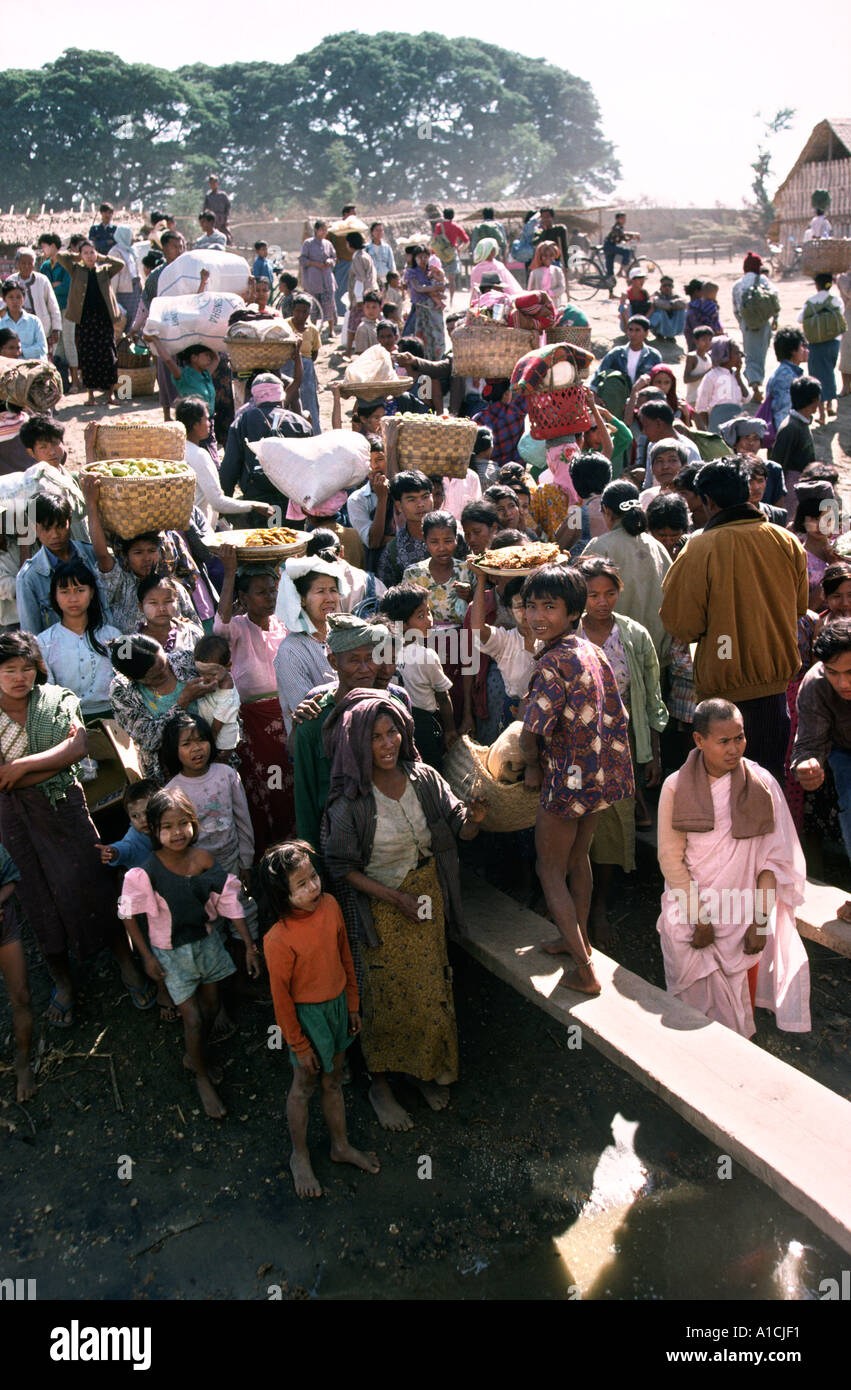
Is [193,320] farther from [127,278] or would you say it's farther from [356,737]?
[127,278]

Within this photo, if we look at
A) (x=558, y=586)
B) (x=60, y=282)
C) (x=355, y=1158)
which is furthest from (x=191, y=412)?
(x=60, y=282)

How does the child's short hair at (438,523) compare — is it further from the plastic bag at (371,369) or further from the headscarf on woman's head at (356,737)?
the plastic bag at (371,369)

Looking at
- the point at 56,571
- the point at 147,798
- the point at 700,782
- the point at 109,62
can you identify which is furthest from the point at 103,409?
the point at 109,62

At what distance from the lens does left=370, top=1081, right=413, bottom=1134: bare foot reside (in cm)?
381

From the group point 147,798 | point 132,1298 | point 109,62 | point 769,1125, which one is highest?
point 109,62

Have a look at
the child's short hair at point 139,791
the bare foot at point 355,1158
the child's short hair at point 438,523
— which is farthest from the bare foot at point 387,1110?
the child's short hair at point 438,523

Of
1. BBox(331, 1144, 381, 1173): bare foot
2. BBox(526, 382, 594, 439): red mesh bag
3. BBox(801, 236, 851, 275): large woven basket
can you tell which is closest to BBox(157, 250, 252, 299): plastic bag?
BBox(526, 382, 594, 439): red mesh bag

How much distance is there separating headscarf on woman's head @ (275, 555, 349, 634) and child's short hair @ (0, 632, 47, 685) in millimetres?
951

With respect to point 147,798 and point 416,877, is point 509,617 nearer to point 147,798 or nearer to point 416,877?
point 416,877

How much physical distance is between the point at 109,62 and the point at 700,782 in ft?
186

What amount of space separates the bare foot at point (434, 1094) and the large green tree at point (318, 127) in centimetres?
5166

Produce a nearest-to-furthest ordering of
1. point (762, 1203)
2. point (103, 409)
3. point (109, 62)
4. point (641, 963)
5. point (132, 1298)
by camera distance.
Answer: point (132, 1298) → point (762, 1203) → point (641, 963) → point (103, 409) → point (109, 62)

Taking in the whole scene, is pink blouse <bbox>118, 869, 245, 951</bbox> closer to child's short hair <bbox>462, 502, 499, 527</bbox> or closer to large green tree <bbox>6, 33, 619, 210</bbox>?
child's short hair <bbox>462, 502, 499, 527</bbox>

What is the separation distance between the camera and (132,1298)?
3275 millimetres
